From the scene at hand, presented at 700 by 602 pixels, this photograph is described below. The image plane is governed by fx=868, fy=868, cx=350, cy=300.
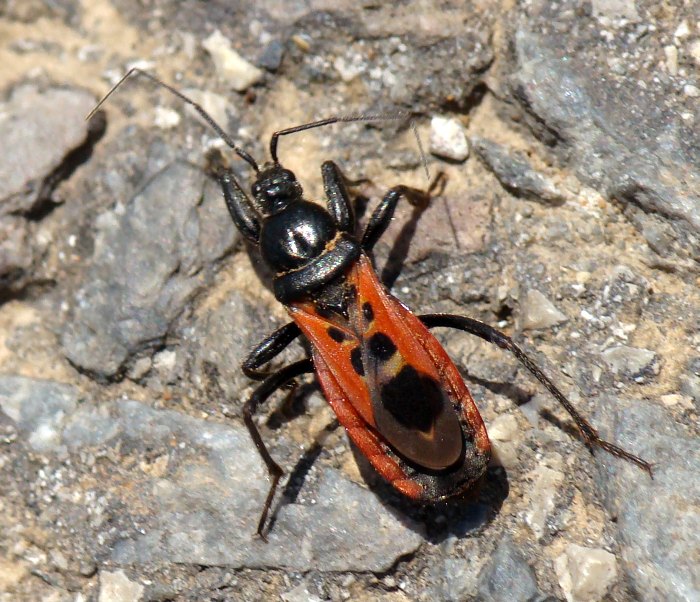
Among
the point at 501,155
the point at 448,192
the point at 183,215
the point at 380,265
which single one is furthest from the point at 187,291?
the point at 501,155

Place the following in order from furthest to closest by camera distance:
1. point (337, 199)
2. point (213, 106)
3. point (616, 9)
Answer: point (213, 106) < point (337, 199) < point (616, 9)

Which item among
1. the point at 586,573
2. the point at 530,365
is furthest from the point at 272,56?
the point at 586,573

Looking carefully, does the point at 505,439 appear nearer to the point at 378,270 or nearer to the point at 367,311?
the point at 367,311

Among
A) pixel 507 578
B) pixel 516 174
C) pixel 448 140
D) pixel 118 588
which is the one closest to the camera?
pixel 507 578

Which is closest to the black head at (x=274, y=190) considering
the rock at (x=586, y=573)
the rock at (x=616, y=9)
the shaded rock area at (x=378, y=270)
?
the shaded rock area at (x=378, y=270)

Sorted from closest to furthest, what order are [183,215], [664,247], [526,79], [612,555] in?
[612,555], [664,247], [526,79], [183,215]

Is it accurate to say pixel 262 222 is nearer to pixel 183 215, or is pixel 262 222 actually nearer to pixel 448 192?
pixel 183 215
